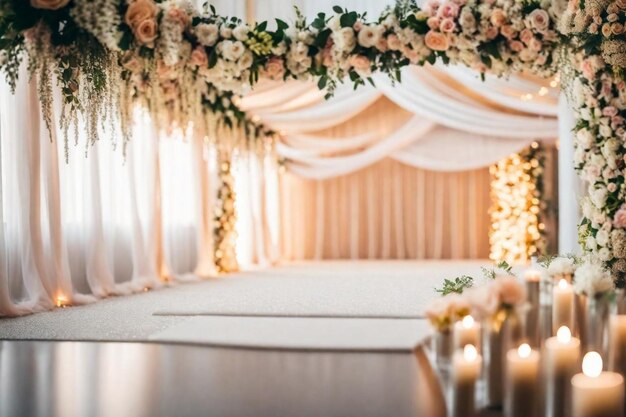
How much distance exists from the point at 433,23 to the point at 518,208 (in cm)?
492

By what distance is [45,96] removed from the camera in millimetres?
3889

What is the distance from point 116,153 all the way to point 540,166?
5548 mm

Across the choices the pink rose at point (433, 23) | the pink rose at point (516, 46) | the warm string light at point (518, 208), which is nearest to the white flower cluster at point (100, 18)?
the pink rose at point (433, 23)

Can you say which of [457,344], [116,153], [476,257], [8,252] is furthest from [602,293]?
[476,257]

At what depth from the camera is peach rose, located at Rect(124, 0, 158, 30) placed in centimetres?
391

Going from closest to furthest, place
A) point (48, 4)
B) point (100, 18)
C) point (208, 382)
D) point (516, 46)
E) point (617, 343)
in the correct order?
point (617, 343), point (208, 382), point (48, 4), point (100, 18), point (516, 46)

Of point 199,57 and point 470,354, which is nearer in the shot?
point 470,354

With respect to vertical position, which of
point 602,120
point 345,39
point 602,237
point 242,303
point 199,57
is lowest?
point 242,303

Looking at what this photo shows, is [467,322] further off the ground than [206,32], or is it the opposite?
[206,32]

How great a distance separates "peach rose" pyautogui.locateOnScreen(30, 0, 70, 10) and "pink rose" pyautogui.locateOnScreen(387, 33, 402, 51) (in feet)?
6.70

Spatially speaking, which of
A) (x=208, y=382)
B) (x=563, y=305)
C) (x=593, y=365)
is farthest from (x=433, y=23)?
(x=593, y=365)

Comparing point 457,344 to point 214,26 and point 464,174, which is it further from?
point 464,174

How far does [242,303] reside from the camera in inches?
192

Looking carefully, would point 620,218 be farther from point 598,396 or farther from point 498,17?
point 598,396
